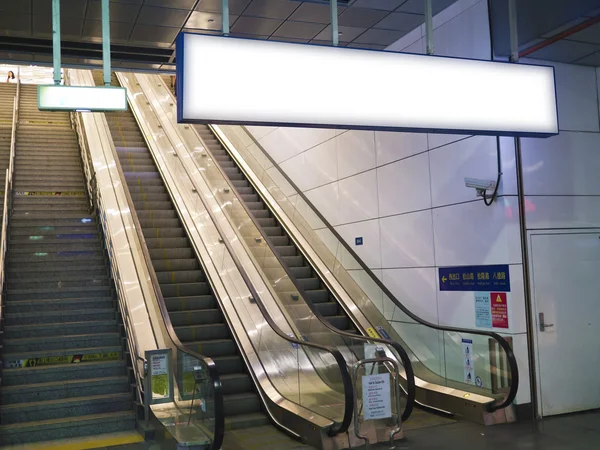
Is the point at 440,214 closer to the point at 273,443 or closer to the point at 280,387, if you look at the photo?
the point at 280,387

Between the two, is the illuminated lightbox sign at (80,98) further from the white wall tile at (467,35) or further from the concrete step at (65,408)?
the white wall tile at (467,35)

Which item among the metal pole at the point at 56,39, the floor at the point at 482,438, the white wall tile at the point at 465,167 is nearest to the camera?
the metal pole at the point at 56,39

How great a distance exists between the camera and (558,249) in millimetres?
7004

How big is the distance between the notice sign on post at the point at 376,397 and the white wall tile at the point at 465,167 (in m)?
2.56

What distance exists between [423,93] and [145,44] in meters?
4.20

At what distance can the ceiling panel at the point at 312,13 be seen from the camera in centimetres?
662

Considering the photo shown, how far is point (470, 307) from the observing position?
729 centimetres

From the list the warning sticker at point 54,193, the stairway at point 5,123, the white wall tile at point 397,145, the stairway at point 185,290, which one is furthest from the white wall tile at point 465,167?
the stairway at point 5,123

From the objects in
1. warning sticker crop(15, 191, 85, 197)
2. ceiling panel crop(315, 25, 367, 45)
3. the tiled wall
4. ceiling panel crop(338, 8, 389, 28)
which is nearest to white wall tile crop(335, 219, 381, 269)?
the tiled wall

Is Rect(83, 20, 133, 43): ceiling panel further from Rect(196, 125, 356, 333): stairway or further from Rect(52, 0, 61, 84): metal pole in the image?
Rect(196, 125, 356, 333): stairway

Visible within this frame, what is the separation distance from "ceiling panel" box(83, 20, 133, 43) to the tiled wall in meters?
3.65

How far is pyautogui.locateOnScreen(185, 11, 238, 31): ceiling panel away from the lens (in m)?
6.85

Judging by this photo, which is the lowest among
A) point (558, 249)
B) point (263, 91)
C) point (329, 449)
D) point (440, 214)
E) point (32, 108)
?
point (329, 449)

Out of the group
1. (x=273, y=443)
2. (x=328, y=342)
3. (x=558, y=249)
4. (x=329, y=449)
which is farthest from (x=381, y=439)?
(x=558, y=249)
